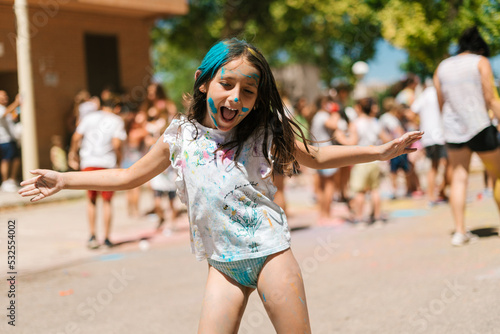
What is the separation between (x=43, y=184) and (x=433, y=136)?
701 centimetres

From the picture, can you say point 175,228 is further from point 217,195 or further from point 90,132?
point 217,195

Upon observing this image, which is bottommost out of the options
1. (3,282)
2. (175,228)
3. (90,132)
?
(175,228)

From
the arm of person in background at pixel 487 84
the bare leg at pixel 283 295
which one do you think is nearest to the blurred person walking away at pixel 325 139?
the arm of person in background at pixel 487 84

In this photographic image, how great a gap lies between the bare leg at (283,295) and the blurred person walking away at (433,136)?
6462 mm

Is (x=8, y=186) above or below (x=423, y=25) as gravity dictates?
below

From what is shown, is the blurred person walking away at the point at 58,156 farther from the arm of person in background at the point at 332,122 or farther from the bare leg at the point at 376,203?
the bare leg at the point at 376,203

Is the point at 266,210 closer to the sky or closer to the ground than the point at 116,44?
closer to the ground

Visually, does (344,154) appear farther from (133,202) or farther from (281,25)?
(281,25)

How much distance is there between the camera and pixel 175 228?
25.5 ft

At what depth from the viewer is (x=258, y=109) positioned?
253cm

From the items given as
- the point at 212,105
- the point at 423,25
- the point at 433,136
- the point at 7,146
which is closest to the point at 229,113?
the point at 212,105

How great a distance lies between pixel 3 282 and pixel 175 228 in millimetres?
3773

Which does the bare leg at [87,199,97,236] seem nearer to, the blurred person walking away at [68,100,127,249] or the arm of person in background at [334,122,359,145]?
the blurred person walking away at [68,100,127,249]

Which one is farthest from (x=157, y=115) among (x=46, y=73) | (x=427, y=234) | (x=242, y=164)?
(x=46, y=73)
